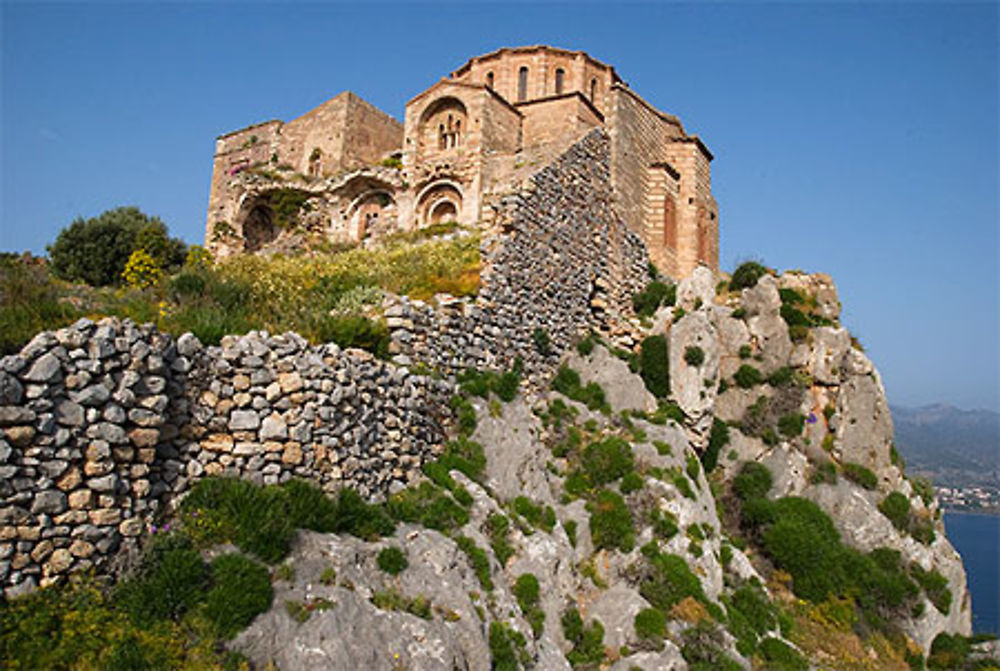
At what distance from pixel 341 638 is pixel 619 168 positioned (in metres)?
16.7

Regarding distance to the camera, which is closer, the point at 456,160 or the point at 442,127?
the point at 456,160

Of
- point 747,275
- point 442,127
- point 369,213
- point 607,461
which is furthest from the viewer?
point 369,213

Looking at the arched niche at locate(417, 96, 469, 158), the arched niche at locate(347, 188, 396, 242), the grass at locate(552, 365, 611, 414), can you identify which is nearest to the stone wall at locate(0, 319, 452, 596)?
the grass at locate(552, 365, 611, 414)

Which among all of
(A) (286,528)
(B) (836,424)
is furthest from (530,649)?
(B) (836,424)

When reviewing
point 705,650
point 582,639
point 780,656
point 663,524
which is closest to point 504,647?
point 582,639

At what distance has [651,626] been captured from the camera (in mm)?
9969

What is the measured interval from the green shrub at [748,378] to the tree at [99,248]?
2002 cm

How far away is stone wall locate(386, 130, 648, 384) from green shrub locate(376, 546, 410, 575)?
143 inches

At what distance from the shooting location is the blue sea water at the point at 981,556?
48.6 metres

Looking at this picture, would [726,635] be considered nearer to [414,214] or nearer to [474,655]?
[474,655]

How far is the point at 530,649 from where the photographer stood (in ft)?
28.2

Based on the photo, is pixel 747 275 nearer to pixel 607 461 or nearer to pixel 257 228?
pixel 607 461

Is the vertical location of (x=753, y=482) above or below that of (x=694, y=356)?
below

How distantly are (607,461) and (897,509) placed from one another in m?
8.74
